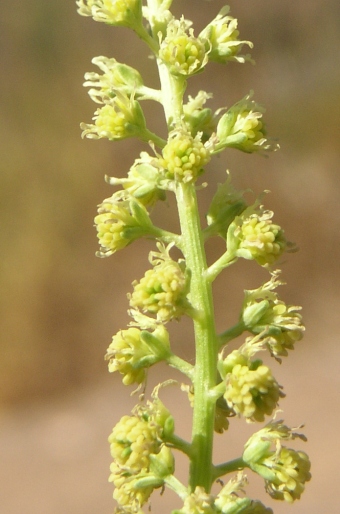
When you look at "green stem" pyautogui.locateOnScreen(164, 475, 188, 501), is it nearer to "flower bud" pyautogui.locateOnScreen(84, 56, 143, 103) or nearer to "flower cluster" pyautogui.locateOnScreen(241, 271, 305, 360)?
"flower cluster" pyautogui.locateOnScreen(241, 271, 305, 360)

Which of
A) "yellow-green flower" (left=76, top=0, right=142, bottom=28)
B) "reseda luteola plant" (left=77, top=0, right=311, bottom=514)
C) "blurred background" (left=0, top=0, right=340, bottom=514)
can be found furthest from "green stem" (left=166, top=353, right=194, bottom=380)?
"blurred background" (left=0, top=0, right=340, bottom=514)

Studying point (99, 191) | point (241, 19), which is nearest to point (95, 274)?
point (99, 191)

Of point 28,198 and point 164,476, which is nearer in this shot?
point 164,476

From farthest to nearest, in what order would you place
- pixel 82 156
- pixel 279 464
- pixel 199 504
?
pixel 82 156 < pixel 279 464 < pixel 199 504

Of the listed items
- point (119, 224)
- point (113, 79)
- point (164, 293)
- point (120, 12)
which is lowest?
point (164, 293)

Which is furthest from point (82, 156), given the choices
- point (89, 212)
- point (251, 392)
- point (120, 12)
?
point (251, 392)

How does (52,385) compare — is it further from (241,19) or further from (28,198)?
(241,19)

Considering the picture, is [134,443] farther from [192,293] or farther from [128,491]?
[192,293]

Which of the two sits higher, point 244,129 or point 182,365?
point 244,129
